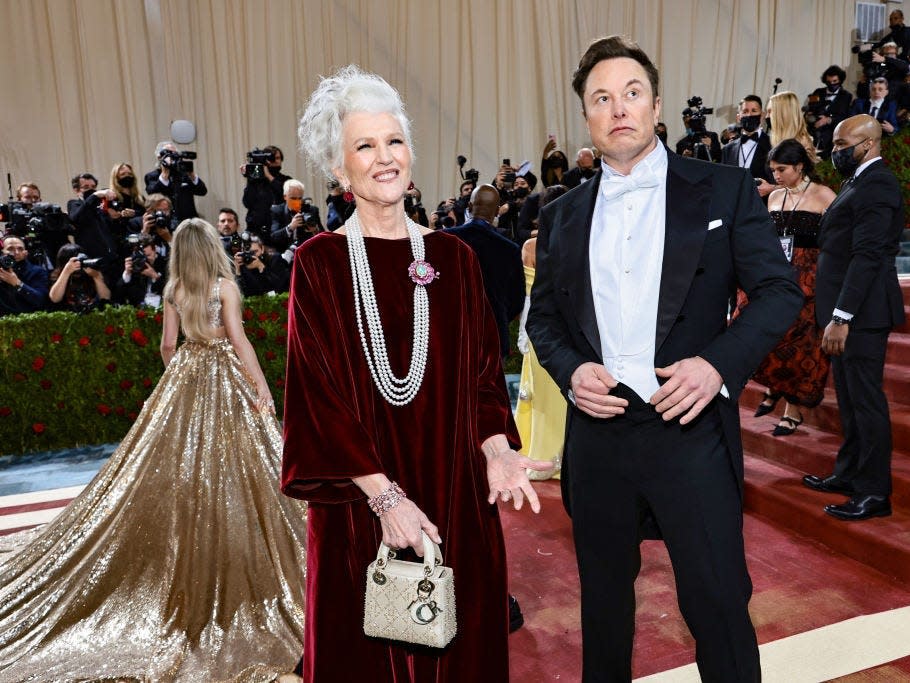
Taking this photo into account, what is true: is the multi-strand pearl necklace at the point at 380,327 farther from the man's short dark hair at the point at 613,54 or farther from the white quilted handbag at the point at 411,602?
the man's short dark hair at the point at 613,54

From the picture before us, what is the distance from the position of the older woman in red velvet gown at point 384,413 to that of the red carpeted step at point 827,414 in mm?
3099

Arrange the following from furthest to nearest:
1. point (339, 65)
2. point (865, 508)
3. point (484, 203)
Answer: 1. point (339, 65)
2. point (865, 508)
3. point (484, 203)

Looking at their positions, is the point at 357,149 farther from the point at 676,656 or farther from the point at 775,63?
the point at 775,63

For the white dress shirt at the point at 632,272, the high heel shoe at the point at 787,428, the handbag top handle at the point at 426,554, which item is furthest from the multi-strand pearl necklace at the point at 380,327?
the high heel shoe at the point at 787,428

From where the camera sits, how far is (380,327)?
67.4 inches

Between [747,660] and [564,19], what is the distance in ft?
41.3

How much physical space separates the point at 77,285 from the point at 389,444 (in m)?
5.06

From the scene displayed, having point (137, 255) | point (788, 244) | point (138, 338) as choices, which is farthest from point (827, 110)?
point (138, 338)

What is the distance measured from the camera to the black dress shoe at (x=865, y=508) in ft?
11.6

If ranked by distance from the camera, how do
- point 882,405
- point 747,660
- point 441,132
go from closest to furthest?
point 747,660, point 882,405, point 441,132

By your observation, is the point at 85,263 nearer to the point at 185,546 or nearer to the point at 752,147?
the point at 185,546

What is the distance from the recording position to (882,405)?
3.48 meters

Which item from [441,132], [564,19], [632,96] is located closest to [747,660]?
[632,96]

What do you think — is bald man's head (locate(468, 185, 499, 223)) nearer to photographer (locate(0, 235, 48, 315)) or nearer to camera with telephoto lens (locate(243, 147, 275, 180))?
photographer (locate(0, 235, 48, 315))
